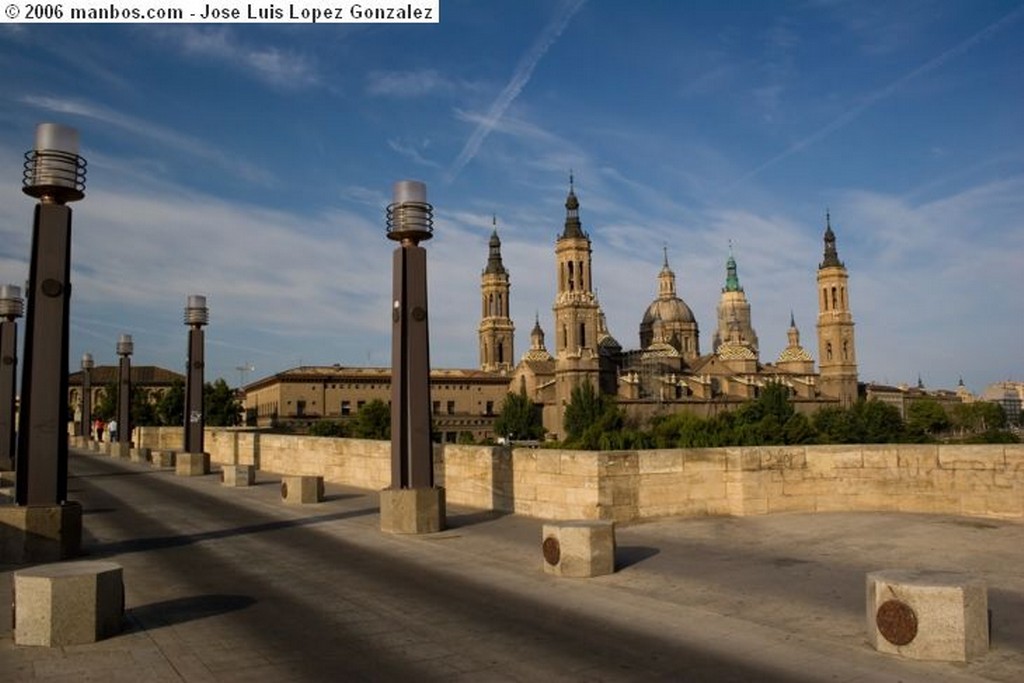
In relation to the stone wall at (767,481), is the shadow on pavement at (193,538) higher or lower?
lower

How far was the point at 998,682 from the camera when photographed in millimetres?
6125

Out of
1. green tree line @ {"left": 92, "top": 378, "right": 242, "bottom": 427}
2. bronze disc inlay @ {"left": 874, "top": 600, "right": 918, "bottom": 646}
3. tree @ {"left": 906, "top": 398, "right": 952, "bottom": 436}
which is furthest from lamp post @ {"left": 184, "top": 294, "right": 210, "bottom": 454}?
tree @ {"left": 906, "top": 398, "right": 952, "bottom": 436}

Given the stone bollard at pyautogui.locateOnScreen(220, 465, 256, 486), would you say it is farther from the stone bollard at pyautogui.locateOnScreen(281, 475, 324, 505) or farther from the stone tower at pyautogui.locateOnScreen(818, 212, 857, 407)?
the stone tower at pyautogui.locateOnScreen(818, 212, 857, 407)

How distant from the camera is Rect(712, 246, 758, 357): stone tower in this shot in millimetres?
169000

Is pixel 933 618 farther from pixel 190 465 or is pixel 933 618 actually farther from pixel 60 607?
pixel 190 465

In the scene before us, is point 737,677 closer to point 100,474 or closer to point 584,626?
point 584,626

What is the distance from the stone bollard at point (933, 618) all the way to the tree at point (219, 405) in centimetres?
8924

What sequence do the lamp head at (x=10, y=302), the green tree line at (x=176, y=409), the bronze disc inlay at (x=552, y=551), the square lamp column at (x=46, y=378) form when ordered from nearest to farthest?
the bronze disc inlay at (x=552, y=551) → the square lamp column at (x=46, y=378) → the lamp head at (x=10, y=302) → the green tree line at (x=176, y=409)

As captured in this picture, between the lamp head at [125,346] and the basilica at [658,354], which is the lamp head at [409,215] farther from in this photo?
the basilica at [658,354]

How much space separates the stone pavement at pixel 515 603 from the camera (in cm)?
666

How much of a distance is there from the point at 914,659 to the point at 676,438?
283ft

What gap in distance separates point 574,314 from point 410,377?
103 m

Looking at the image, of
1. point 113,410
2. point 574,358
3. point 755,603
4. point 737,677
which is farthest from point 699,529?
point 574,358

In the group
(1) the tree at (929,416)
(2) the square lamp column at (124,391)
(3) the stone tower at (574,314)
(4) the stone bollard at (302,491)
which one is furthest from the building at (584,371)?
(4) the stone bollard at (302,491)
